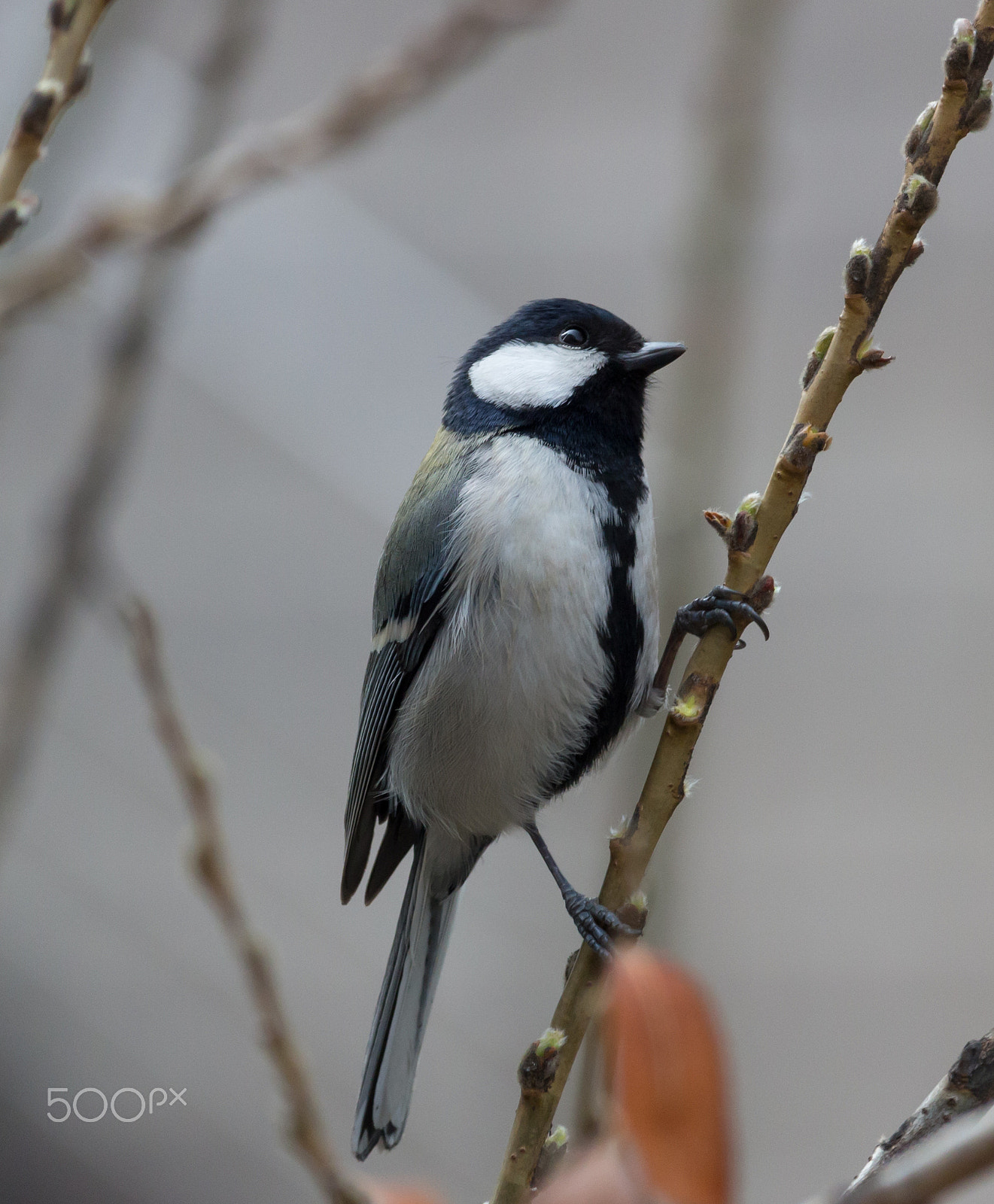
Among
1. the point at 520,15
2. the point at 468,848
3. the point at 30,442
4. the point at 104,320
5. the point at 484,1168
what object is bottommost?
the point at 484,1168

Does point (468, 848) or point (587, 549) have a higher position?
point (587, 549)

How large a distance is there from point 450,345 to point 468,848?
1370mm

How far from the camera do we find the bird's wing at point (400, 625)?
1.63 metres

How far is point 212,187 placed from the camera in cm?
49

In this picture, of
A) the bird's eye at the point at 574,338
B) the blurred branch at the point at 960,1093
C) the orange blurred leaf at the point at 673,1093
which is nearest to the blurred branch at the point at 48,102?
the orange blurred leaf at the point at 673,1093

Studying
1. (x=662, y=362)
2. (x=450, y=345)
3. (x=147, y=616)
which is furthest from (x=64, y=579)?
(x=450, y=345)

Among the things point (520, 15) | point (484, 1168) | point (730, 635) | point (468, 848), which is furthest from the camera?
point (484, 1168)

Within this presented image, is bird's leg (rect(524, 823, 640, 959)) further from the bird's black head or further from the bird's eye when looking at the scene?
the bird's eye

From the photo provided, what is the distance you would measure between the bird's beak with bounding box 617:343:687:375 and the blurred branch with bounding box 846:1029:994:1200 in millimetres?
1155

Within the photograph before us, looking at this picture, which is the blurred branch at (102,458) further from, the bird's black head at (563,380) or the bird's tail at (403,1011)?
the bird's tail at (403,1011)

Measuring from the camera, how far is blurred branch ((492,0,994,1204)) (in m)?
0.77

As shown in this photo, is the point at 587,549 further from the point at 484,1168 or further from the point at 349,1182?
the point at 484,1168

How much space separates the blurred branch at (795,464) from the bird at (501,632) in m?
0.44

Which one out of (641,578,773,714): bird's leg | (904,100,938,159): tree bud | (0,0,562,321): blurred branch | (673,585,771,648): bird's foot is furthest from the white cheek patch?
(0,0,562,321): blurred branch
